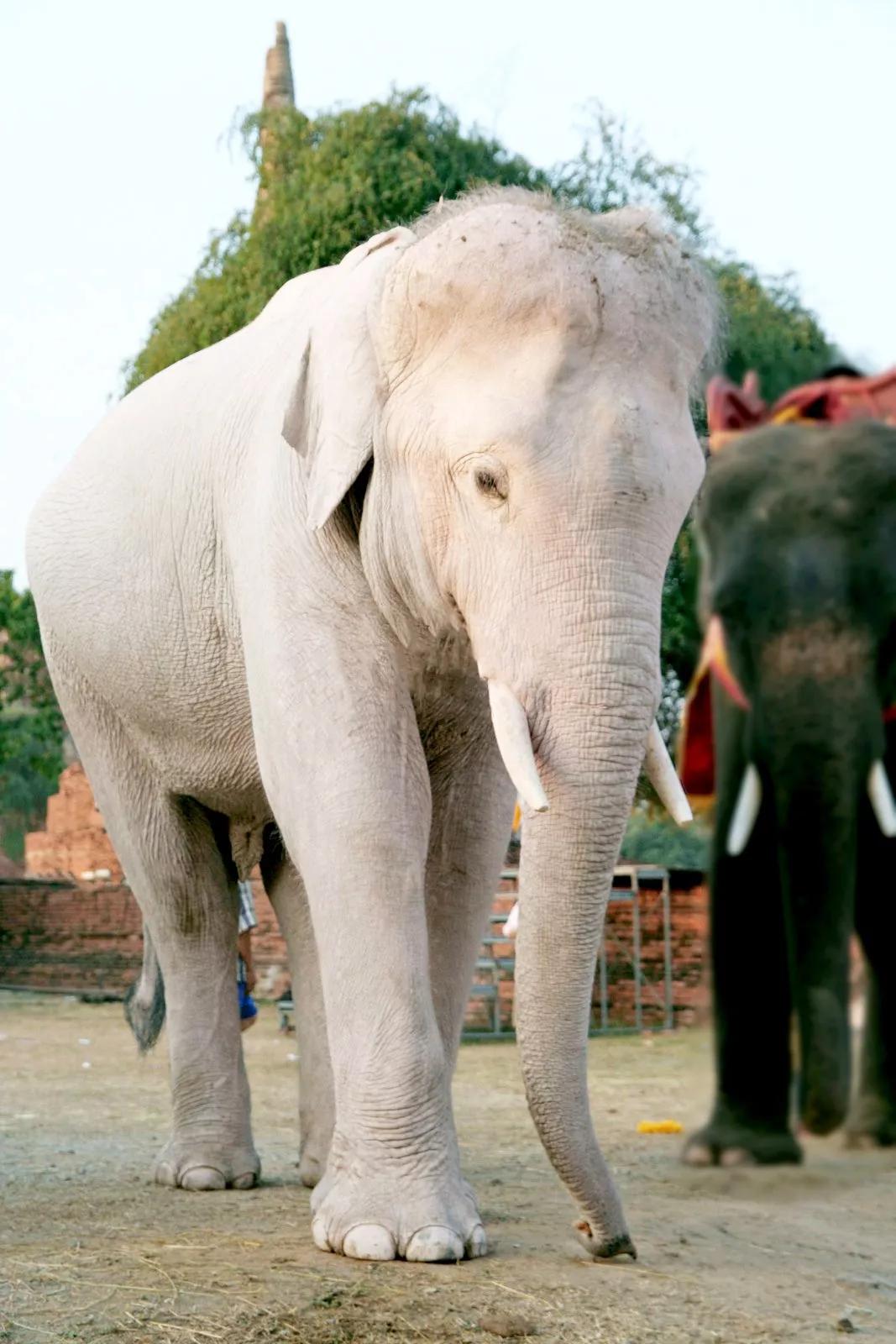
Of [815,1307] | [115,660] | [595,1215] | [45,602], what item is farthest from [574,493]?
[45,602]

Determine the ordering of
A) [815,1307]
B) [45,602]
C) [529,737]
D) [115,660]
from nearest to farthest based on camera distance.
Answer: [815,1307]
[529,737]
[115,660]
[45,602]

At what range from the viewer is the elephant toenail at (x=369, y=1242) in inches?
148

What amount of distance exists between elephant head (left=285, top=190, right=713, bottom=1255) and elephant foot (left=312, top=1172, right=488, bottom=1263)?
0.36m

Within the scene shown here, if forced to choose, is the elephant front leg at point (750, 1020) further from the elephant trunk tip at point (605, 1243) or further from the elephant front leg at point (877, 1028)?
the elephant trunk tip at point (605, 1243)

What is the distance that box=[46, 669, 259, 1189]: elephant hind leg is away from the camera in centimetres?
543

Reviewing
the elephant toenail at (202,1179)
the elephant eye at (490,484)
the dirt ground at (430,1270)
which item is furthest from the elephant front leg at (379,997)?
the elephant toenail at (202,1179)

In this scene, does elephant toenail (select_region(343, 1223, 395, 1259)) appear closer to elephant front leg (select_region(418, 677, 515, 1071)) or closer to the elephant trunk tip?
the elephant trunk tip

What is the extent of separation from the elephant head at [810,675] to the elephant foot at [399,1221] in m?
3.32

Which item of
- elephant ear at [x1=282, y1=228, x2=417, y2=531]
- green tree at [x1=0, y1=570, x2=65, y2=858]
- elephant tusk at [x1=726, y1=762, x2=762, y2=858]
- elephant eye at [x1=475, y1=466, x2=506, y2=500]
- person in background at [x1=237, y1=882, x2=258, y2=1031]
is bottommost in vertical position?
elephant tusk at [x1=726, y1=762, x2=762, y2=858]

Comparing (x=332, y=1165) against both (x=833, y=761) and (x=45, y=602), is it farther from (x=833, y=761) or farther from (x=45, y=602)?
(x=833, y=761)

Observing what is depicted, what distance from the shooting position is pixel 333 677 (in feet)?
13.8

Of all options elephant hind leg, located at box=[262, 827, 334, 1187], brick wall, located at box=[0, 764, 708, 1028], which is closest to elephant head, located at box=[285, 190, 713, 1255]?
elephant hind leg, located at box=[262, 827, 334, 1187]

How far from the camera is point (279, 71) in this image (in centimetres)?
3444

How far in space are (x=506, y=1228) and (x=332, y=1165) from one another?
1.92 feet
